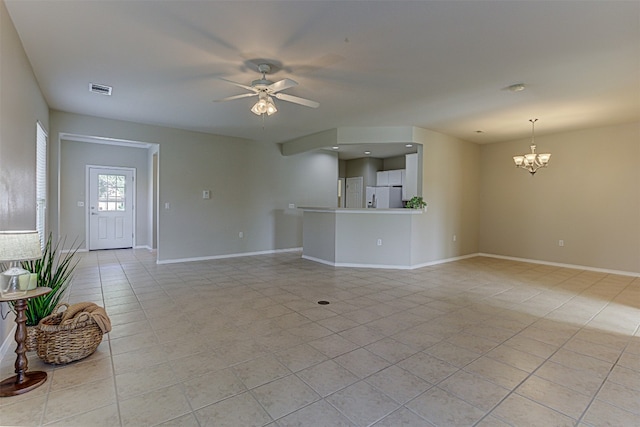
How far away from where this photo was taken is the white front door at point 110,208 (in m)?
7.37

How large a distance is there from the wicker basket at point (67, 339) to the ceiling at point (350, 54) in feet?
7.69

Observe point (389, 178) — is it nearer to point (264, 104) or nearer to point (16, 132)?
point (264, 104)

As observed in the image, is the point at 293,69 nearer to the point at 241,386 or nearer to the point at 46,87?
the point at 241,386

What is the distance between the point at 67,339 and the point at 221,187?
466 cm

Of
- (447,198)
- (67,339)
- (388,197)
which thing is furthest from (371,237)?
(67,339)

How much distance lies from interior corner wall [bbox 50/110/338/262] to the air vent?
156cm

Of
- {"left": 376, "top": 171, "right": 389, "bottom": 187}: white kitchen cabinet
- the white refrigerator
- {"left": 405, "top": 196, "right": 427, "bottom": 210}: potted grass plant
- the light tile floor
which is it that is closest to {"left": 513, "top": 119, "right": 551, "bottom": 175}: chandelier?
{"left": 405, "top": 196, "right": 427, "bottom": 210}: potted grass plant

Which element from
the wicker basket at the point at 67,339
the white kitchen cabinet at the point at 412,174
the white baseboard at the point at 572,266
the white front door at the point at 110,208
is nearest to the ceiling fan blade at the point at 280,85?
the wicker basket at the point at 67,339

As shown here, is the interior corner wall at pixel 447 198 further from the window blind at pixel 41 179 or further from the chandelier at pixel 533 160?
the window blind at pixel 41 179

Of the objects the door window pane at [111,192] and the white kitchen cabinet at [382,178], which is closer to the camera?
the door window pane at [111,192]

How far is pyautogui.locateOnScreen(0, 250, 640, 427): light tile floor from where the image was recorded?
1798mm

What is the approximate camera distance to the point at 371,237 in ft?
19.2

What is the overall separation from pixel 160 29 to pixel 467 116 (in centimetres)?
442

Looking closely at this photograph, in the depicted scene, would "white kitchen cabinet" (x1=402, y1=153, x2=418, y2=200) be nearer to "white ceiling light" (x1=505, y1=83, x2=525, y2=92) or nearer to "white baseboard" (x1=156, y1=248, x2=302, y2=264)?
"white ceiling light" (x1=505, y1=83, x2=525, y2=92)
